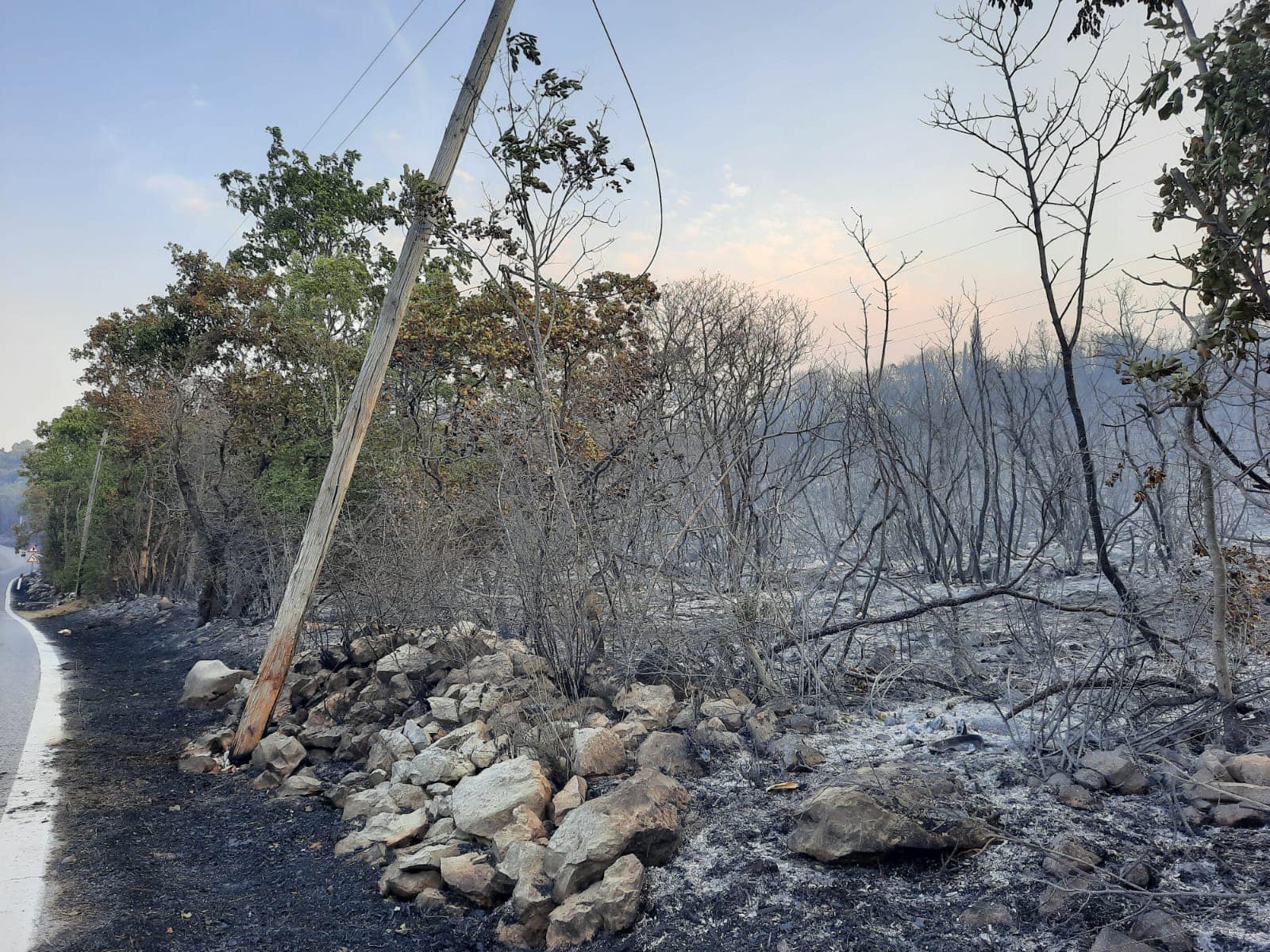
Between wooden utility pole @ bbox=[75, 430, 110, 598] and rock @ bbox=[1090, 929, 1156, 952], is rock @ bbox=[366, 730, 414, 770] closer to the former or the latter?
rock @ bbox=[1090, 929, 1156, 952]

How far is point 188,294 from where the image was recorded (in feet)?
50.5

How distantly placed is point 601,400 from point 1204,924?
812 centimetres

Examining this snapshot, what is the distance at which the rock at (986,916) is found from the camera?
255 centimetres

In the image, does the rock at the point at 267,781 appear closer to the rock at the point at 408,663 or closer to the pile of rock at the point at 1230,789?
the rock at the point at 408,663

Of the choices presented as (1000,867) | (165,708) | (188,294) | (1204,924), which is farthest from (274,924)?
(188,294)

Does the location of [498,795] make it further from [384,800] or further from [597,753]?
[384,800]

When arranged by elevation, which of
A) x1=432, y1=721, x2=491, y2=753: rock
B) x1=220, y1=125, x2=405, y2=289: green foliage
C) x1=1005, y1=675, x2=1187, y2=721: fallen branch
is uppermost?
x1=220, y1=125, x2=405, y2=289: green foliage

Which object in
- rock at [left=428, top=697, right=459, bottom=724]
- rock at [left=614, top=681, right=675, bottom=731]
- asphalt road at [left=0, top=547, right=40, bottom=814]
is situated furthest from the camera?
asphalt road at [left=0, top=547, right=40, bottom=814]

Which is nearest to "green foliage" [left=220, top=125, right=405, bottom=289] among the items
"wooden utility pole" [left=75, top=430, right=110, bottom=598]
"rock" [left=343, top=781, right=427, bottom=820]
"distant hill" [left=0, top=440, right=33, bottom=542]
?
"wooden utility pole" [left=75, top=430, right=110, bottom=598]

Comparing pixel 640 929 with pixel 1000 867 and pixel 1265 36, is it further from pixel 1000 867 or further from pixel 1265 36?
pixel 1265 36

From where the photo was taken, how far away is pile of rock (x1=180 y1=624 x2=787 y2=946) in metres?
3.23

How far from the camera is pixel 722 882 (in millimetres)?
3123

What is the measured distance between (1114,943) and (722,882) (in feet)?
4.58

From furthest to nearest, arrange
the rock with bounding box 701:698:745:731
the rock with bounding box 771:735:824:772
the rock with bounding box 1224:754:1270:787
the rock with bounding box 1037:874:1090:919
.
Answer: the rock with bounding box 701:698:745:731 → the rock with bounding box 771:735:824:772 → the rock with bounding box 1224:754:1270:787 → the rock with bounding box 1037:874:1090:919
